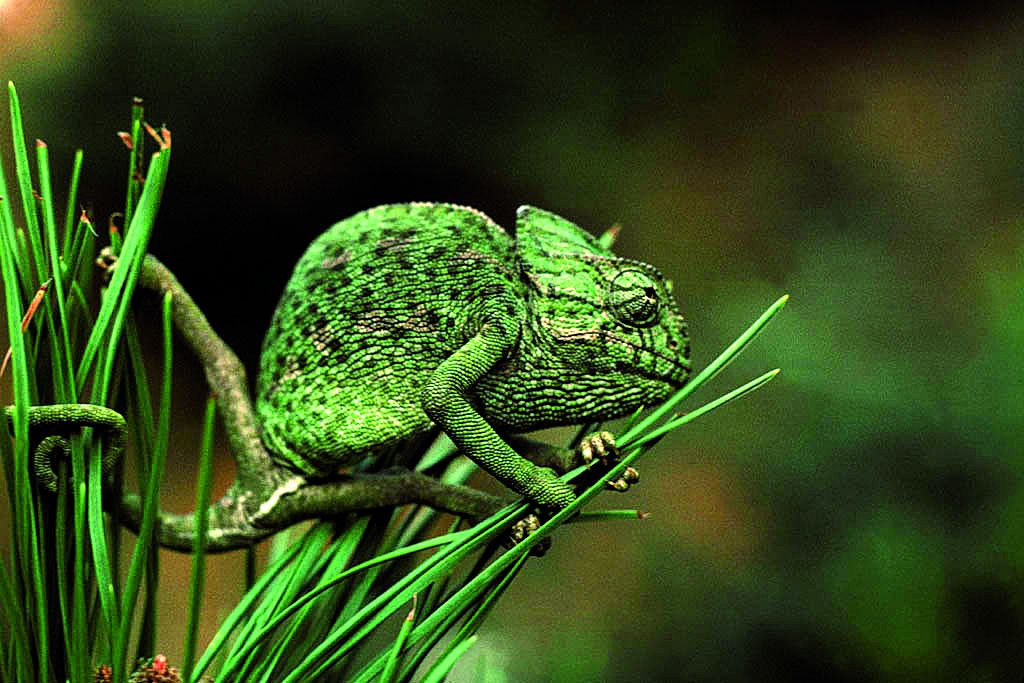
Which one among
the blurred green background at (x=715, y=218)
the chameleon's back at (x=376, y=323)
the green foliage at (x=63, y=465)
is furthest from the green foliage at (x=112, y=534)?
the blurred green background at (x=715, y=218)

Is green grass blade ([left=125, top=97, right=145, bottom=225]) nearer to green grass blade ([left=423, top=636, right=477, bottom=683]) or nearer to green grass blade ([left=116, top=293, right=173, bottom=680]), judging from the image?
green grass blade ([left=116, top=293, right=173, bottom=680])

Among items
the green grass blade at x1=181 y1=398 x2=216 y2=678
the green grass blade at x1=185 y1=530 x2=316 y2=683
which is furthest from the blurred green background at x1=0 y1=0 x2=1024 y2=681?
the green grass blade at x1=181 y1=398 x2=216 y2=678

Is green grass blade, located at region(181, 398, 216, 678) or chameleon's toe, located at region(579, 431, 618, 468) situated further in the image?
chameleon's toe, located at region(579, 431, 618, 468)

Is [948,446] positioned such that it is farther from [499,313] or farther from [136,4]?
[136,4]

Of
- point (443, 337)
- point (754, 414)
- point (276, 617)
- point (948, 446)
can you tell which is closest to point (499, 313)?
point (443, 337)

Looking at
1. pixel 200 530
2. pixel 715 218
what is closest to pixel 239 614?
pixel 200 530

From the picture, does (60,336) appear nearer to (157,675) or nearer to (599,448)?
(157,675)

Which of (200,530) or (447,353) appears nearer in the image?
(200,530)
